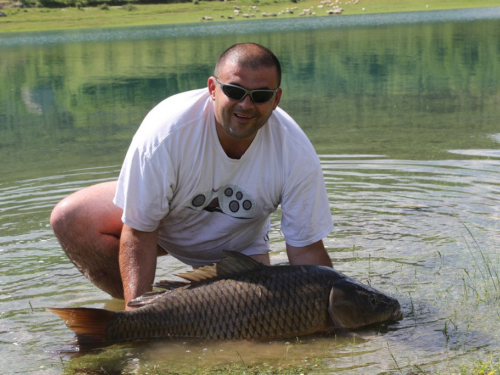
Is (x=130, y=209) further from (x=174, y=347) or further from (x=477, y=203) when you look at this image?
(x=477, y=203)

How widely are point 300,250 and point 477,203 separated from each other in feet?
10.1

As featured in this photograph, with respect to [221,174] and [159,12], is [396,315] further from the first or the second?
[159,12]

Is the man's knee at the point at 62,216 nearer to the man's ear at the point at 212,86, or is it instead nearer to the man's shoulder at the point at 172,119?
the man's shoulder at the point at 172,119

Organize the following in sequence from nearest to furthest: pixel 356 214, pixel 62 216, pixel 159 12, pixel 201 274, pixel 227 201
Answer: pixel 201 274, pixel 227 201, pixel 62 216, pixel 356 214, pixel 159 12

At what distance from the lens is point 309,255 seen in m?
4.96

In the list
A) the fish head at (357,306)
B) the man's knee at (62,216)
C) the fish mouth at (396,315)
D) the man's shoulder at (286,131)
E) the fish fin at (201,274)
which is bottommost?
the fish mouth at (396,315)

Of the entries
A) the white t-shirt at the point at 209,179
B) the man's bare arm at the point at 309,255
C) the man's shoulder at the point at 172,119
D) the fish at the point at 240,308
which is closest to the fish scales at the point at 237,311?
the fish at the point at 240,308

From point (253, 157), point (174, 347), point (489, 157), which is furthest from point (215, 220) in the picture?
point (489, 157)

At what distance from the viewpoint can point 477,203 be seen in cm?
739

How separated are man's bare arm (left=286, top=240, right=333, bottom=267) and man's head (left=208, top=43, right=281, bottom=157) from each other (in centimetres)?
83

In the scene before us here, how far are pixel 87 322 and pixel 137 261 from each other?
0.48 meters

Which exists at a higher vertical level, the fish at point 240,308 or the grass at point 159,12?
the fish at point 240,308

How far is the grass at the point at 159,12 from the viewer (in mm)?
92463

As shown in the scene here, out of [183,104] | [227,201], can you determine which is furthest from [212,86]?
[227,201]
